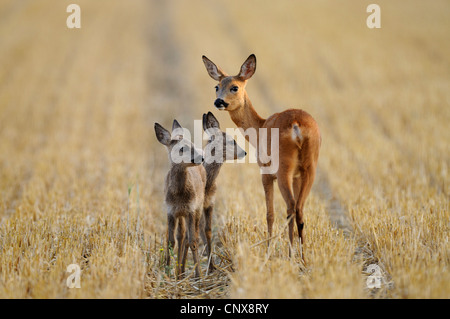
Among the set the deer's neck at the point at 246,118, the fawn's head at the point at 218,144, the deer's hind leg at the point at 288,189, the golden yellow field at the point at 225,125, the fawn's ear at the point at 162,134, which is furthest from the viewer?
the fawn's head at the point at 218,144

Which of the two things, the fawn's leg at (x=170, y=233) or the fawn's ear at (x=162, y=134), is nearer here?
the fawn's leg at (x=170, y=233)

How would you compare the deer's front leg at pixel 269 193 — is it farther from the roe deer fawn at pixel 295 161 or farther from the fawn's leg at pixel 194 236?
the fawn's leg at pixel 194 236

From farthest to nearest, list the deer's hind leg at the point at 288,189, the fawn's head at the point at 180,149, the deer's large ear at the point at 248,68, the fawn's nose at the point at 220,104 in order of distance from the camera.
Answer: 1. the deer's large ear at the point at 248,68
2. the fawn's nose at the point at 220,104
3. the fawn's head at the point at 180,149
4. the deer's hind leg at the point at 288,189

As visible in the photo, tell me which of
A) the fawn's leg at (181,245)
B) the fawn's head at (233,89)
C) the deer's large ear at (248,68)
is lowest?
the fawn's leg at (181,245)

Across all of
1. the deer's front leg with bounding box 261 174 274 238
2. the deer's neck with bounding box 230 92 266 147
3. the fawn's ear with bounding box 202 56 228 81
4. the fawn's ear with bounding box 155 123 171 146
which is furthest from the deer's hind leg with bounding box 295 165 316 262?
the fawn's ear with bounding box 202 56 228 81

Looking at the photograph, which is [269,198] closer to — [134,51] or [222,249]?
[222,249]

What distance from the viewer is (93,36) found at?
26844mm

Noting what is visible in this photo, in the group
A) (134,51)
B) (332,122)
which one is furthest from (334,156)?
(134,51)

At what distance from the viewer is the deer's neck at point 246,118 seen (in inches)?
267

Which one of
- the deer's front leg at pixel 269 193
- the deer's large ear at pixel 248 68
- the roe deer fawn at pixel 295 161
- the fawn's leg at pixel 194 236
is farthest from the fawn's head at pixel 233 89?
the fawn's leg at pixel 194 236

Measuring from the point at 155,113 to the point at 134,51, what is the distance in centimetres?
959

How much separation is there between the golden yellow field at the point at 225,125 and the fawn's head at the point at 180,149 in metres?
0.92

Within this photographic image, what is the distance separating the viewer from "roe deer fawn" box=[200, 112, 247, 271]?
22.5 ft
